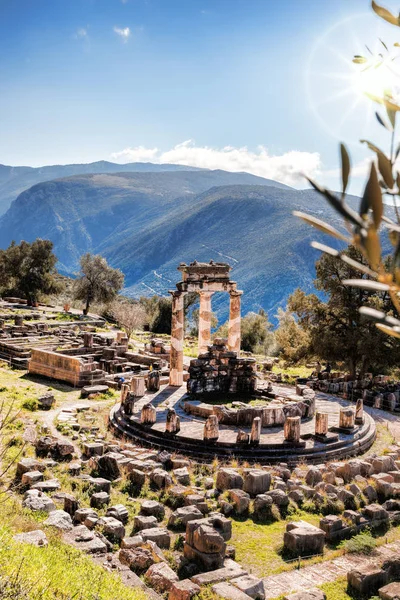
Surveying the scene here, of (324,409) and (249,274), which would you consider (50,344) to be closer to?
(324,409)

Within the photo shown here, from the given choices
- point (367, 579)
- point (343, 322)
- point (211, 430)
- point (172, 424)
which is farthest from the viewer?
point (343, 322)

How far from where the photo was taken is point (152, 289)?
177 meters

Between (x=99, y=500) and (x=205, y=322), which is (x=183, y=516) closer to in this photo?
(x=99, y=500)

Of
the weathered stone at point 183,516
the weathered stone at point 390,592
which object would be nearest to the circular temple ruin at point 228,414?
the weathered stone at point 183,516

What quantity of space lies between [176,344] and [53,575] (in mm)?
16951

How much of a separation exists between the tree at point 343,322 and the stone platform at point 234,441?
718cm

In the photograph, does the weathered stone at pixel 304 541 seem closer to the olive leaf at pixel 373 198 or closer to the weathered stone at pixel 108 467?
the weathered stone at pixel 108 467

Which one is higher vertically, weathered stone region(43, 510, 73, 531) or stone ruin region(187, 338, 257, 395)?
stone ruin region(187, 338, 257, 395)

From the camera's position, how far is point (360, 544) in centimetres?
1088

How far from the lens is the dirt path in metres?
9.27

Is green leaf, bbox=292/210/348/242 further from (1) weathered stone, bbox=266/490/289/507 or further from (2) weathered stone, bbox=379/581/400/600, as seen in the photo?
(1) weathered stone, bbox=266/490/289/507

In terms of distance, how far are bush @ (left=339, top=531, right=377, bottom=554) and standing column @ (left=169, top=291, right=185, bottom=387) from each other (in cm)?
1335

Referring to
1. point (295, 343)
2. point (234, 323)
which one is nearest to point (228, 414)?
point (234, 323)

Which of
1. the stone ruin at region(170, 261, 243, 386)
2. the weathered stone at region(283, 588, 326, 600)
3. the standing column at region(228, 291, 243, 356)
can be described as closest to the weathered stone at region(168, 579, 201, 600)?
the weathered stone at region(283, 588, 326, 600)
